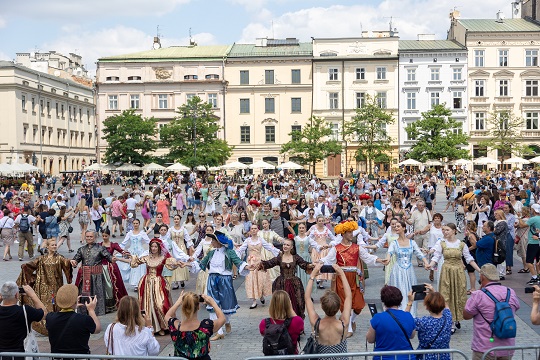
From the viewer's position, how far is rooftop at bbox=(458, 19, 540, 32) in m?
64.2

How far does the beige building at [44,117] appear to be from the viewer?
65.9 metres

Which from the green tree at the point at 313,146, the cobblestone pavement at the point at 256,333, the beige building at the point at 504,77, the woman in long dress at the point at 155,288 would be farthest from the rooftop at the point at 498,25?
the woman in long dress at the point at 155,288

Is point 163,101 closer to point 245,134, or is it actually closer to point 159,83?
point 159,83

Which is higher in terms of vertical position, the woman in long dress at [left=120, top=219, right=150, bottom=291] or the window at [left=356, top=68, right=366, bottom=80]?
the window at [left=356, top=68, right=366, bottom=80]

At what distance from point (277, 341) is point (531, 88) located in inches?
2560

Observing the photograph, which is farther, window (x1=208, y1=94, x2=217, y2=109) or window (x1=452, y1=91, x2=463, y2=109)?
window (x1=208, y1=94, x2=217, y2=109)

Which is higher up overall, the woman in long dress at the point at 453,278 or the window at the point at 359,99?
the window at the point at 359,99

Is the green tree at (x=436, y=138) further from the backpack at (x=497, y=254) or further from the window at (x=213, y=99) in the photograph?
the backpack at (x=497, y=254)

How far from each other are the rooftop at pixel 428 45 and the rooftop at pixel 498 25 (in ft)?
7.35

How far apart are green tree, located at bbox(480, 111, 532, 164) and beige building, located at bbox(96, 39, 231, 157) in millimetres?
27976

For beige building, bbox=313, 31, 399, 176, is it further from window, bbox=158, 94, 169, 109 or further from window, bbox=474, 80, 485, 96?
window, bbox=158, 94, 169, 109

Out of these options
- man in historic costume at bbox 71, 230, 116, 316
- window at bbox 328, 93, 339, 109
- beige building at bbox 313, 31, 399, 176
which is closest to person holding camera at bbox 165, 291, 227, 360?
man in historic costume at bbox 71, 230, 116, 316

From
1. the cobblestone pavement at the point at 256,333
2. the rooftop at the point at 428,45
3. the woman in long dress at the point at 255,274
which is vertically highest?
the rooftop at the point at 428,45

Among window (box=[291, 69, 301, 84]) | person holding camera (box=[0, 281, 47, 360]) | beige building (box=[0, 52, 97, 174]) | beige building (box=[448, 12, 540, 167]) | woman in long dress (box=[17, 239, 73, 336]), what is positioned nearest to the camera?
person holding camera (box=[0, 281, 47, 360])
